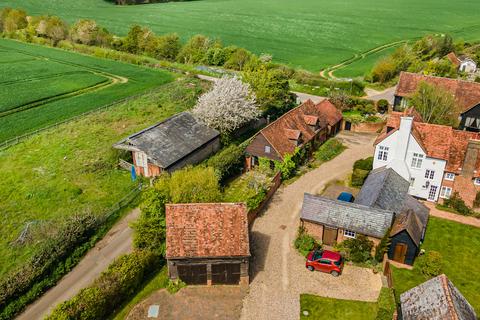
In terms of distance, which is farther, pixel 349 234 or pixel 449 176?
pixel 449 176

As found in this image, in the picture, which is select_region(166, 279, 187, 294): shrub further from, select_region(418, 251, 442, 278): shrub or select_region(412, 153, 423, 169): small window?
select_region(412, 153, 423, 169): small window

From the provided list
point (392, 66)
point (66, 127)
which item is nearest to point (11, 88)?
point (66, 127)

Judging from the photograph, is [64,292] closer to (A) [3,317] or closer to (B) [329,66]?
(A) [3,317]

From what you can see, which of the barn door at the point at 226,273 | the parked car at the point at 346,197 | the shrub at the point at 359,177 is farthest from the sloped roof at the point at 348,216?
the shrub at the point at 359,177

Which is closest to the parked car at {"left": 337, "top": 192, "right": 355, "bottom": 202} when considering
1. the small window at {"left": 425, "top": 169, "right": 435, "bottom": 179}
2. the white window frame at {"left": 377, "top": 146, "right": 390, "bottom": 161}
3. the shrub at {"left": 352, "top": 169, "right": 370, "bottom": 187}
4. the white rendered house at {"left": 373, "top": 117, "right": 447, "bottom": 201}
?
the shrub at {"left": 352, "top": 169, "right": 370, "bottom": 187}

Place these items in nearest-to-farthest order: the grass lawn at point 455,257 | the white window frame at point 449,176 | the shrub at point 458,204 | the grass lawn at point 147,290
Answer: the grass lawn at point 147,290
the grass lawn at point 455,257
the shrub at point 458,204
the white window frame at point 449,176

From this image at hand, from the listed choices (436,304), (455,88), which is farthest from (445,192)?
(455,88)

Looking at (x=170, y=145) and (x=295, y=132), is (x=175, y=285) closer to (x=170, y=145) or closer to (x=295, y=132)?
(x=170, y=145)

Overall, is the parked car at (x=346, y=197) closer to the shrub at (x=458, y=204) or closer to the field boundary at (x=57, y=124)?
the shrub at (x=458, y=204)
